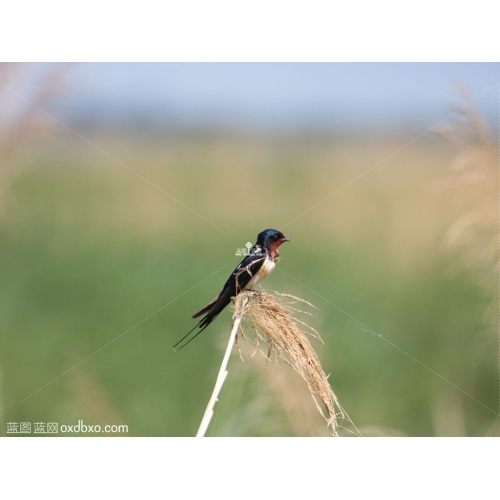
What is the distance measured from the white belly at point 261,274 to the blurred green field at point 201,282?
0.82 ft

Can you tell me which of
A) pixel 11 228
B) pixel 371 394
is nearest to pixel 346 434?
pixel 371 394

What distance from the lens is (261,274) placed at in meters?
3.08

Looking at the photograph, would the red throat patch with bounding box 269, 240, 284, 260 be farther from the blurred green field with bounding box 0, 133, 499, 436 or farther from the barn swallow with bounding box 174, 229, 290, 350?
the blurred green field with bounding box 0, 133, 499, 436

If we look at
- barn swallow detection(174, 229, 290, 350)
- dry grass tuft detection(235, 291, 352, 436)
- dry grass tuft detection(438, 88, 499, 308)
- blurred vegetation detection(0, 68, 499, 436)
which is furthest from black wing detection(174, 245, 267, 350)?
dry grass tuft detection(438, 88, 499, 308)

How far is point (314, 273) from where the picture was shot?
3.64m

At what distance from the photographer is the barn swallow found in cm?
298

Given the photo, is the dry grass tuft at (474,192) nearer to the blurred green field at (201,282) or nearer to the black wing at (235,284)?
the blurred green field at (201,282)

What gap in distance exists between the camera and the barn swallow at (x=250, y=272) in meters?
2.98

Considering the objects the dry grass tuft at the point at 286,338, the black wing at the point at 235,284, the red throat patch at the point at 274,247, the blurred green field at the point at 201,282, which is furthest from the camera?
the blurred green field at the point at 201,282

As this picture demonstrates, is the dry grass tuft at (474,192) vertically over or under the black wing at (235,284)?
over

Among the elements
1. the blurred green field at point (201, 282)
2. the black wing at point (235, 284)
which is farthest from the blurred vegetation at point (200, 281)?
the black wing at point (235, 284)

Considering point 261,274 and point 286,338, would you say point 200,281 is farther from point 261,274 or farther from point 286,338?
point 286,338

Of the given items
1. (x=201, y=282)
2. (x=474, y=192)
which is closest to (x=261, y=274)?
(x=201, y=282)

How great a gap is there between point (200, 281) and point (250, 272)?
50 cm
